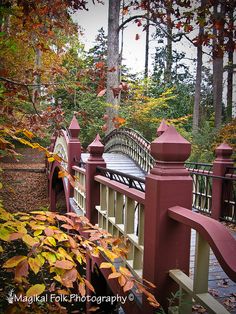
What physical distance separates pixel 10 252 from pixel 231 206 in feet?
24.5

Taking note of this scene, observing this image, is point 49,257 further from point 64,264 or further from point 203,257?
point 203,257

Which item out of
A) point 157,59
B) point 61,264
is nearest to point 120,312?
point 61,264

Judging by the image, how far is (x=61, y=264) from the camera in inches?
70.4

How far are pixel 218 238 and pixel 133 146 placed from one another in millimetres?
9200

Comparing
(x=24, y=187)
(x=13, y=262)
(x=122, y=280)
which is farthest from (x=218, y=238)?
(x=24, y=187)

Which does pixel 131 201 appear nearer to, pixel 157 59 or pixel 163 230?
pixel 163 230

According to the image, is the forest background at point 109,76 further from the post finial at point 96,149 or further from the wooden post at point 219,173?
the wooden post at point 219,173

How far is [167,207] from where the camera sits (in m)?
2.25

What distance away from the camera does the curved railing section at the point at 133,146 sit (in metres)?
9.55

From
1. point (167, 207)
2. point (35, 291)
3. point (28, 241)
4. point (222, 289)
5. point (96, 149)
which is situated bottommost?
point (222, 289)

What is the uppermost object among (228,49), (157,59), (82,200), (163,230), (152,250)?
(157,59)

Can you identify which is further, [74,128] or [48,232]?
[74,128]

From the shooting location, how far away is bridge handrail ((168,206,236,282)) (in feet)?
4.89

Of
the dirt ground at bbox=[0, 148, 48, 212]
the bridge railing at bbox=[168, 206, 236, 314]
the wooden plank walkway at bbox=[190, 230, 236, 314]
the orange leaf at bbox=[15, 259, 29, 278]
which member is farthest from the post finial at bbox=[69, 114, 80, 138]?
the orange leaf at bbox=[15, 259, 29, 278]
